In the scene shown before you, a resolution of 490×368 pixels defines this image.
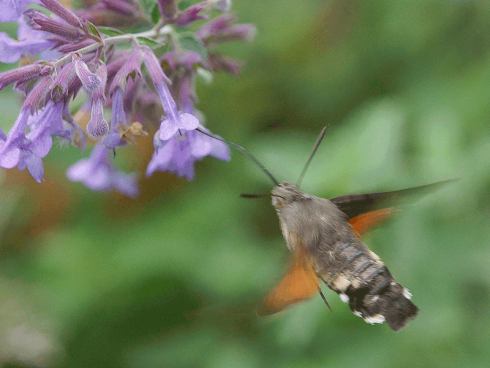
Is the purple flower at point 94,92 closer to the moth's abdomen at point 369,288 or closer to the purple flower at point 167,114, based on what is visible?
the purple flower at point 167,114

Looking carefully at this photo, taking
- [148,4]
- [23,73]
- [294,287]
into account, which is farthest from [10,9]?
[294,287]

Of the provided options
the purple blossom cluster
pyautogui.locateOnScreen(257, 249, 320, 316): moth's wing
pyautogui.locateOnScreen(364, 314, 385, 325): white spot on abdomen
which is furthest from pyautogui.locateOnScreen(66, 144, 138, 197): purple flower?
pyautogui.locateOnScreen(364, 314, 385, 325): white spot on abdomen

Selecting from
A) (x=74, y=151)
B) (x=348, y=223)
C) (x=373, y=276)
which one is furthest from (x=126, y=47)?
(x=74, y=151)

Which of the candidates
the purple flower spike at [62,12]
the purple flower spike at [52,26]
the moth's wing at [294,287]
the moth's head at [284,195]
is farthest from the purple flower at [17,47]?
the moth's wing at [294,287]

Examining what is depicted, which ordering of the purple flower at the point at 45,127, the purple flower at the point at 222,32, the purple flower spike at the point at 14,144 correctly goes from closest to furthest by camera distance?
the purple flower spike at the point at 14,144 < the purple flower at the point at 45,127 < the purple flower at the point at 222,32

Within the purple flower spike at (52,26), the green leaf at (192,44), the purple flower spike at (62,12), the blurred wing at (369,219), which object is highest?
the purple flower spike at (62,12)

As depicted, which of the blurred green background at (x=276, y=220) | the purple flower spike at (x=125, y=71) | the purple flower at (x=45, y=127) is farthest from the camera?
the blurred green background at (x=276, y=220)

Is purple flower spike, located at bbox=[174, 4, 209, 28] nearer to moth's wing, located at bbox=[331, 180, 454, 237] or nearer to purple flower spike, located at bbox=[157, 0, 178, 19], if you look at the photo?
purple flower spike, located at bbox=[157, 0, 178, 19]
